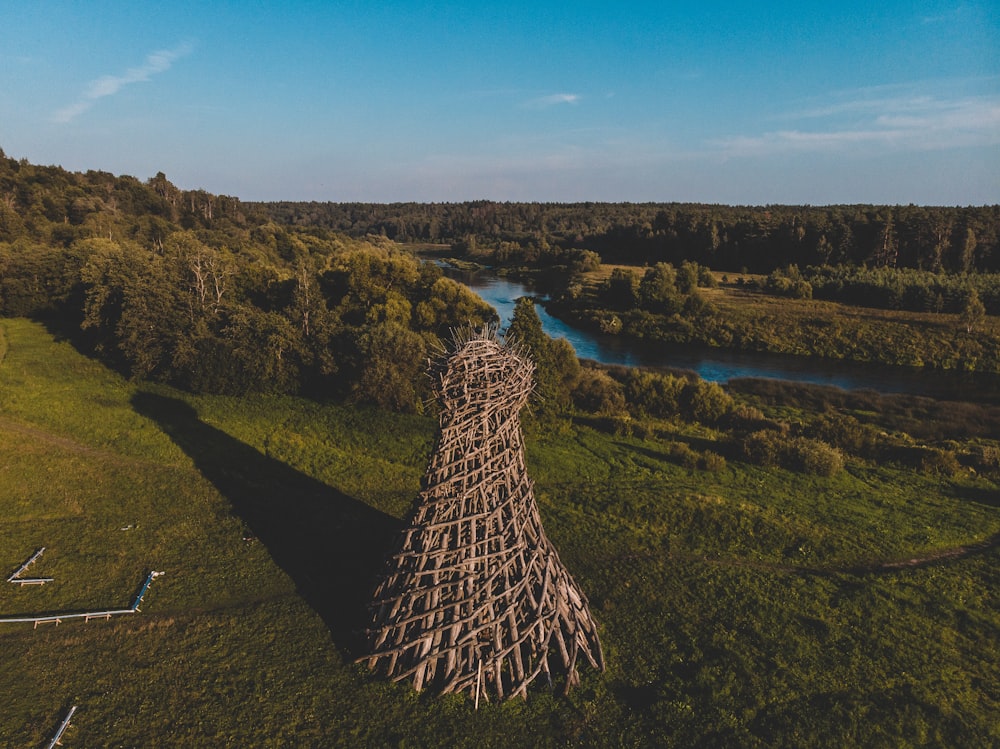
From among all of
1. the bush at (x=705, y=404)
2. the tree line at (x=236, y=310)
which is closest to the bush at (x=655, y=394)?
the bush at (x=705, y=404)

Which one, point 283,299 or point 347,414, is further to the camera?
point 283,299

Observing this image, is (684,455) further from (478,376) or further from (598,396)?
(478,376)

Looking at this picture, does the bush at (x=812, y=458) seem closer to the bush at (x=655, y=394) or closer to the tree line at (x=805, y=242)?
the bush at (x=655, y=394)

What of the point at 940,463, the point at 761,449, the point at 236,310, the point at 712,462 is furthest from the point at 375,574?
the point at 236,310

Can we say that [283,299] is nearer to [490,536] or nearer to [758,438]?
[758,438]

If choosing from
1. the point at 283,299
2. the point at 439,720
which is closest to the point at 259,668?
the point at 439,720
